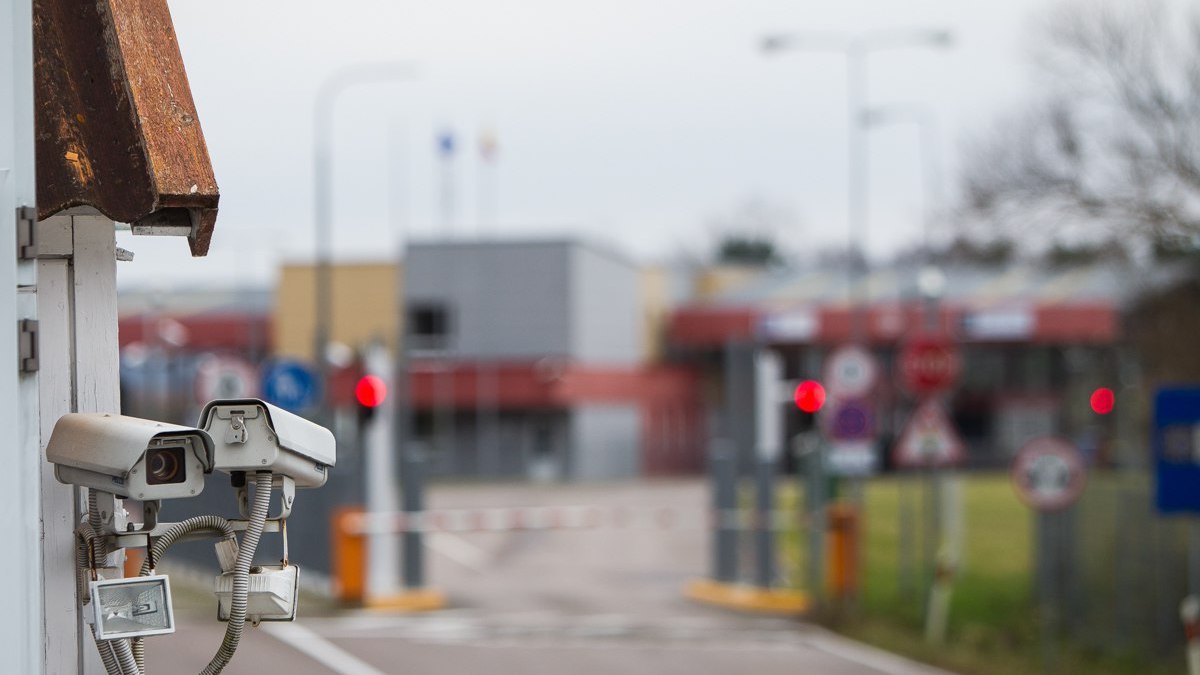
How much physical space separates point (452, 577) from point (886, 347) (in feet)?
134

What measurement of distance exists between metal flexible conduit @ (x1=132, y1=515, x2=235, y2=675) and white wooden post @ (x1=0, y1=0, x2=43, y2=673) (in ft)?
1.27

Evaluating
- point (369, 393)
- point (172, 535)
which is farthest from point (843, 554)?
point (172, 535)

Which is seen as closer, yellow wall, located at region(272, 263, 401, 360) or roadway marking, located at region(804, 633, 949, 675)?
roadway marking, located at region(804, 633, 949, 675)

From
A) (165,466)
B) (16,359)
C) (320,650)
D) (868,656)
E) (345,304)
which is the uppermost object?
(345,304)

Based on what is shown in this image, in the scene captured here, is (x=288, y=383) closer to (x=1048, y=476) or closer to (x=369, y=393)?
(x=369, y=393)

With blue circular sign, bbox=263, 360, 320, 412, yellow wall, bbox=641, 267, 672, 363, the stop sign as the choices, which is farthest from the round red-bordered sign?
yellow wall, bbox=641, 267, 672, 363

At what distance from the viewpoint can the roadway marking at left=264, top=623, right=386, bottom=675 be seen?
45.8 ft

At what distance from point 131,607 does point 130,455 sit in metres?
0.37

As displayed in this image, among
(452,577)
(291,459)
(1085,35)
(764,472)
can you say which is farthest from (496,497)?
(291,459)

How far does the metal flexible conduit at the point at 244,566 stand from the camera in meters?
3.92

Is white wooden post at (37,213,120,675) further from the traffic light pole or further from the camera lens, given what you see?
the traffic light pole

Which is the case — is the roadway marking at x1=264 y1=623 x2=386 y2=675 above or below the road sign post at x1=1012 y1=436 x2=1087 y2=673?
below

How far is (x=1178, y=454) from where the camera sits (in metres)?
10.3

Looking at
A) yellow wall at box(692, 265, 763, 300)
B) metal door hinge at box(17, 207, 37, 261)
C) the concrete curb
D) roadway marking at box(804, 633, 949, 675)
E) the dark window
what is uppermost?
yellow wall at box(692, 265, 763, 300)
